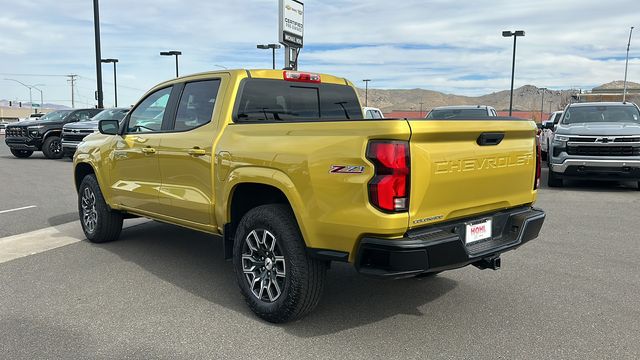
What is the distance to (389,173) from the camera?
10.3 feet

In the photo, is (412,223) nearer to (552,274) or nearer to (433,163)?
(433,163)

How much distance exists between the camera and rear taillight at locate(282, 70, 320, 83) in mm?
4793

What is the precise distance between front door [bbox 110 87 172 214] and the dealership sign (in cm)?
1012

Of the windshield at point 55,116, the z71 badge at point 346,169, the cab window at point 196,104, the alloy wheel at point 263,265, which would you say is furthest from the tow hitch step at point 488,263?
the windshield at point 55,116

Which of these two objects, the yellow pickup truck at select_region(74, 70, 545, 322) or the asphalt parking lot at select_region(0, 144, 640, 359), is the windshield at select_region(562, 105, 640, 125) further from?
the yellow pickup truck at select_region(74, 70, 545, 322)

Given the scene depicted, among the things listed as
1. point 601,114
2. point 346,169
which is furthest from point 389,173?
point 601,114

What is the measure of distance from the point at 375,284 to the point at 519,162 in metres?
1.66

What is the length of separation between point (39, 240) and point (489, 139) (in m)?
5.44

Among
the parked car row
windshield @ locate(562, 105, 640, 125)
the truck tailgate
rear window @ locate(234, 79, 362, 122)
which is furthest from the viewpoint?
the parked car row

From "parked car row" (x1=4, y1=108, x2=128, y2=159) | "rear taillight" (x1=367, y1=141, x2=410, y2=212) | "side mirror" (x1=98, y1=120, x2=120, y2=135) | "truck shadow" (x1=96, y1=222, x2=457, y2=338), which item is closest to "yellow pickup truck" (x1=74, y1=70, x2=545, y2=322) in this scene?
"rear taillight" (x1=367, y1=141, x2=410, y2=212)

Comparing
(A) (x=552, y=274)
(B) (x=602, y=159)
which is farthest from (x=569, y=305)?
(B) (x=602, y=159)

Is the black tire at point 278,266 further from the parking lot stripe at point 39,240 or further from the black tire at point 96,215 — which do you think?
the parking lot stripe at point 39,240

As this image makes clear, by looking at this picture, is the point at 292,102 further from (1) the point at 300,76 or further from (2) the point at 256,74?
(2) the point at 256,74

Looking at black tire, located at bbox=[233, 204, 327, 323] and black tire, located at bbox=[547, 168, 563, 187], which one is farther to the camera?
black tire, located at bbox=[547, 168, 563, 187]
